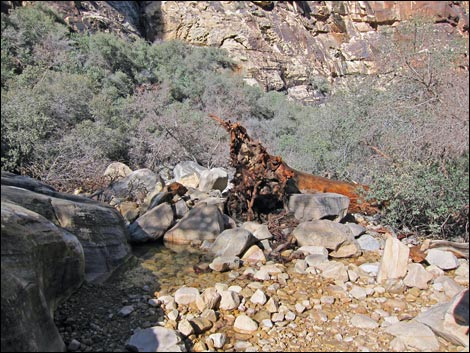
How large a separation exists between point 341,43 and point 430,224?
18.0 metres

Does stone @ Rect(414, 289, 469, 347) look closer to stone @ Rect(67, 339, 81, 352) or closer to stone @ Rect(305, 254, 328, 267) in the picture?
stone @ Rect(305, 254, 328, 267)

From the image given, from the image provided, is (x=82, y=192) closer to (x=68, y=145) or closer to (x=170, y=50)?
(x=68, y=145)

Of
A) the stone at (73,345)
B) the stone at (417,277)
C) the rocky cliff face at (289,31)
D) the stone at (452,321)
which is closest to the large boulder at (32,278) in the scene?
the stone at (73,345)

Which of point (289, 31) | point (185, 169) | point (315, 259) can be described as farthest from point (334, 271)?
point (289, 31)

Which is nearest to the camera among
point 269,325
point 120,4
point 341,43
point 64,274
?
point 64,274

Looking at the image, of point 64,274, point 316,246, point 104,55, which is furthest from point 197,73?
point 64,274

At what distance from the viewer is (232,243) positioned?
4234mm

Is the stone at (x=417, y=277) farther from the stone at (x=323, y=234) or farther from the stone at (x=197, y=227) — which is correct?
the stone at (x=197, y=227)

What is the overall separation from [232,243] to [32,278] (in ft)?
7.88

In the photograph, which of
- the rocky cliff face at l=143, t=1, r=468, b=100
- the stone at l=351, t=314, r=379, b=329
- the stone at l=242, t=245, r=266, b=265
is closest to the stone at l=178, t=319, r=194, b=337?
the stone at l=351, t=314, r=379, b=329

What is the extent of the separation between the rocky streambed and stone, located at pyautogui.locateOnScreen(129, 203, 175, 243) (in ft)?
1.63

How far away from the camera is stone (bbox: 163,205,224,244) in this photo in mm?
4609

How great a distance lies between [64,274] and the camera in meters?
2.67

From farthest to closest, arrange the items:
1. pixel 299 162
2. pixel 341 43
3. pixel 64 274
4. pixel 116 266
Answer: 1. pixel 341 43
2. pixel 299 162
3. pixel 116 266
4. pixel 64 274
